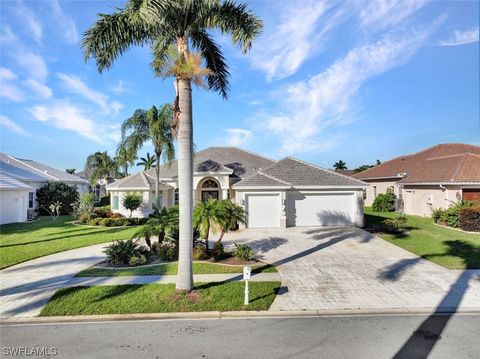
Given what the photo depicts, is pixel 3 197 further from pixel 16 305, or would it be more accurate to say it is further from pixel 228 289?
pixel 228 289

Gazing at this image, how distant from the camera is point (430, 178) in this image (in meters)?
24.4

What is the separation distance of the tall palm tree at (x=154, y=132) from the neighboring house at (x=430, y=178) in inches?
812

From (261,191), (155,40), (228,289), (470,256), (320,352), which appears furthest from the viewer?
(261,191)

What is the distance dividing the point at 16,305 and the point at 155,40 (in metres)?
8.55

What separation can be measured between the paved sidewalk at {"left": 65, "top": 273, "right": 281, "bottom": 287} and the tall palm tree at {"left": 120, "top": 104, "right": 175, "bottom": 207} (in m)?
13.5

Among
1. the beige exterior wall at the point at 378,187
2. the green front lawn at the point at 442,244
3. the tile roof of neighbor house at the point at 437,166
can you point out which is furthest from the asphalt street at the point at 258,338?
the beige exterior wall at the point at 378,187

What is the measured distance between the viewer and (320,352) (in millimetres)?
5770

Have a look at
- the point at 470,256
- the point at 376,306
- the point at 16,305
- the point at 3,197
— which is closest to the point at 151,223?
the point at 16,305

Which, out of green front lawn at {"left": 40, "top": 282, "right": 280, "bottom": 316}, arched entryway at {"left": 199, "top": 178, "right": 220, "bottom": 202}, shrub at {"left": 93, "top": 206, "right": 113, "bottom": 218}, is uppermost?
arched entryway at {"left": 199, "top": 178, "right": 220, "bottom": 202}

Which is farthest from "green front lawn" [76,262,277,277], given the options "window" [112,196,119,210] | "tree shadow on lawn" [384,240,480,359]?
"window" [112,196,119,210]

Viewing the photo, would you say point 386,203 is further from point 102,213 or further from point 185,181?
point 185,181

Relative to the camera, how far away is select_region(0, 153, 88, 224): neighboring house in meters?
22.6

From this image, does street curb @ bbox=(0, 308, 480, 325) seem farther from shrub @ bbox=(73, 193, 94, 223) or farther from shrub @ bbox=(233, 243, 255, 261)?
shrub @ bbox=(73, 193, 94, 223)

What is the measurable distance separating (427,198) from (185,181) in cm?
2360
